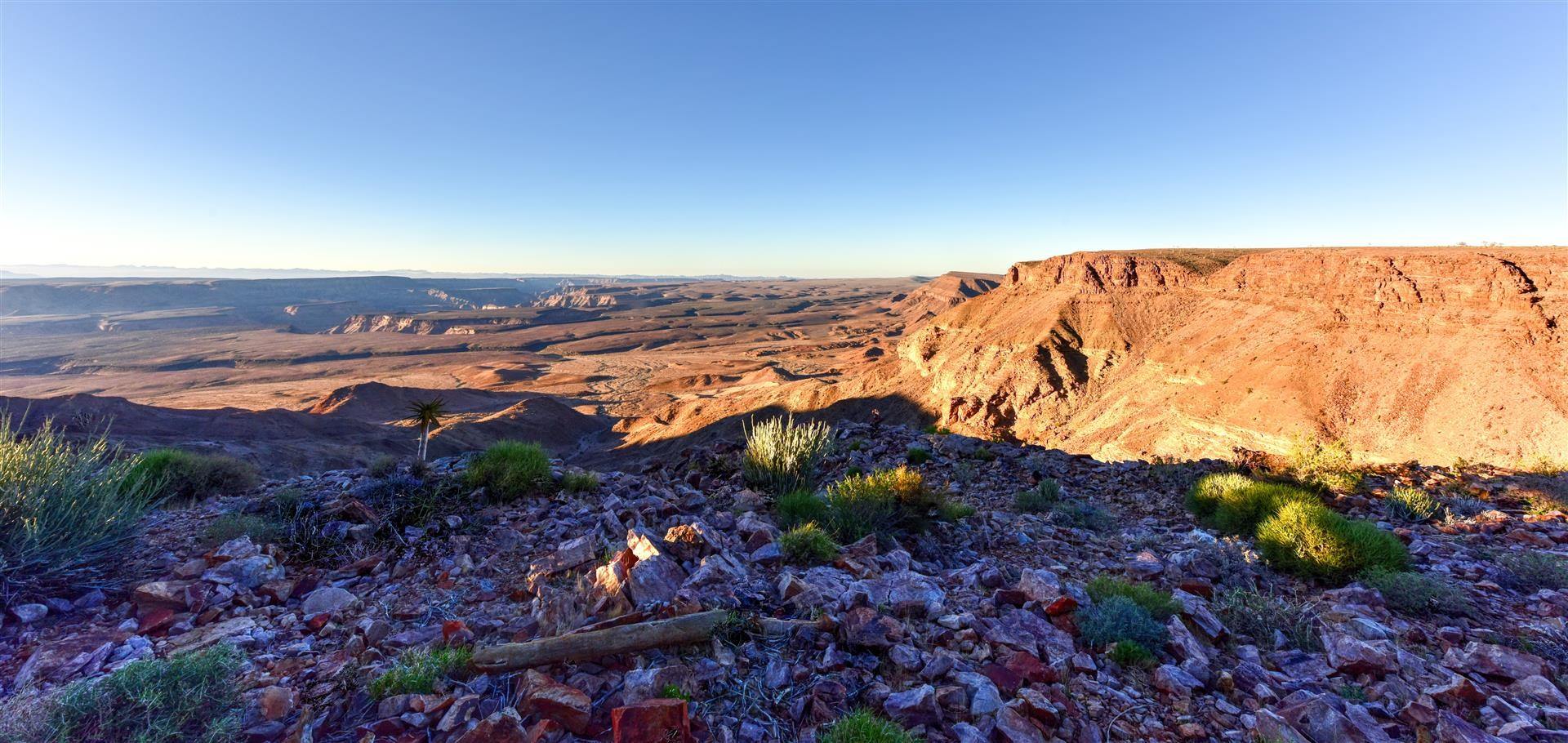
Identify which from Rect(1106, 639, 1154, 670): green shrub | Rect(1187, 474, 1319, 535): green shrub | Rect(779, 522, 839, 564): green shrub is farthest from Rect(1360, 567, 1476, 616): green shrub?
Rect(779, 522, 839, 564): green shrub

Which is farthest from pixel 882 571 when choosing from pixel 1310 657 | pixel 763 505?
pixel 1310 657

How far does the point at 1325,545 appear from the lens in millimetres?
5676

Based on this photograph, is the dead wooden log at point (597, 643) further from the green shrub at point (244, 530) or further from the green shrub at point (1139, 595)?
the green shrub at point (244, 530)

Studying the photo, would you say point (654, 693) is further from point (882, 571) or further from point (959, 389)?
point (959, 389)

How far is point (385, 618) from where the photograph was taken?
4.33 metres

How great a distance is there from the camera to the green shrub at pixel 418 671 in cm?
323

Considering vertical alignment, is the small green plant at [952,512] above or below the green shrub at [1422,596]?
below

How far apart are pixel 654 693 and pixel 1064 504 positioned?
23.2 ft

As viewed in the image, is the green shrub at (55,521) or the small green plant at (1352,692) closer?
the small green plant at (1352,692)

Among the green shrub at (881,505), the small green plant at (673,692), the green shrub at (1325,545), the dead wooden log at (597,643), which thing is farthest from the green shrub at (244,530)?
the green shrub at (1325,545)

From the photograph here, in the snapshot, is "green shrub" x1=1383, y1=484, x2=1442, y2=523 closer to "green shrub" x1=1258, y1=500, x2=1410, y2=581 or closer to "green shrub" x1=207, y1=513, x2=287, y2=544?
"green shrub" x1=1258, y1=500, x2=1410, y2=581

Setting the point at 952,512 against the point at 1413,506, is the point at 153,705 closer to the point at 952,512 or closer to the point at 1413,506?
the point at 952,512

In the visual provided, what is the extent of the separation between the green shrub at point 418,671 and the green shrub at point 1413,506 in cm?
1091

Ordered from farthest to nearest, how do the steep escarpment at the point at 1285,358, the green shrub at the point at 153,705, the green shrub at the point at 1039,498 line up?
the steep escarpment at the point at 1285,358 → the green shrub at the point at 1039,498 → the green shrub at the point at 153,705
